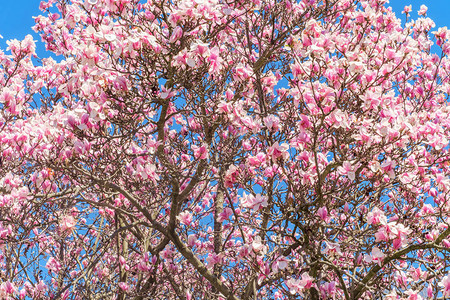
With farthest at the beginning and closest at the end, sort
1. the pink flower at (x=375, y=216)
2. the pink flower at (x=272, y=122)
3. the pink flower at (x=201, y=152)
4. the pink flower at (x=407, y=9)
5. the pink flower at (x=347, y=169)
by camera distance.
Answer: the pink flower at (x=407, y=9) < the pink flower at (x=201, y=152) < the pink flower at (x=272, y=122) < the pink flower at (x=347, y=169) < the pink flower at (x=375, y=216)

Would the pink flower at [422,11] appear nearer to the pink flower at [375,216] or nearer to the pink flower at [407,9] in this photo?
the pink flower at [407,9]

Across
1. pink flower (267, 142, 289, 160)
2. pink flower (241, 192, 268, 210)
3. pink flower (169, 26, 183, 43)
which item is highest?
pink flower (169, 26, 183, 43)

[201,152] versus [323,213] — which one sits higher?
[201,152]

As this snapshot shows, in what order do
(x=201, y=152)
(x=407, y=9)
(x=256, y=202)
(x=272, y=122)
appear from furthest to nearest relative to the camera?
(x=407, y=9) → (x=201, y=152) → (x=272, y=122) → (x=256, y=202)

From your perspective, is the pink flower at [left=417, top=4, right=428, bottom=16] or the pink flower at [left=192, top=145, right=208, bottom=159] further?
the pink flower at [left=417, top=4, right=428, bottom=16]

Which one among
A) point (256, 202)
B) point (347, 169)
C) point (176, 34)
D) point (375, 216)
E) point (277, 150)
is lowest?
point (375, 216)

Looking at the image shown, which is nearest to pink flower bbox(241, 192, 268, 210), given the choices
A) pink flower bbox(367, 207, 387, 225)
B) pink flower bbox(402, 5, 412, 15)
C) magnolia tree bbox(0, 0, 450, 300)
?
magnolia tree bbox(0, 0, 450, 300)

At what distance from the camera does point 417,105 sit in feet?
21.6

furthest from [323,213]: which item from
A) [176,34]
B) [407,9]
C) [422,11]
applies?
[422,11]

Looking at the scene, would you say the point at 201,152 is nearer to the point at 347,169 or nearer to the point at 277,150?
the point at 277,150

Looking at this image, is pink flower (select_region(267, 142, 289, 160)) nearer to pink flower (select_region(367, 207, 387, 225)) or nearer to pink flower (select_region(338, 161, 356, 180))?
pink flower (select_region(338, 161, 356, 180))

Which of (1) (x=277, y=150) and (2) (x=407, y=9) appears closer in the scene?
(1) (x=277, y=150)

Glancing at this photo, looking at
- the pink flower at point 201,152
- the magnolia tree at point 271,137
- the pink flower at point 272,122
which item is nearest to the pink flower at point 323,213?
the magnolia tree at point 271,137

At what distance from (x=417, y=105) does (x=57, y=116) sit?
5.00 m
